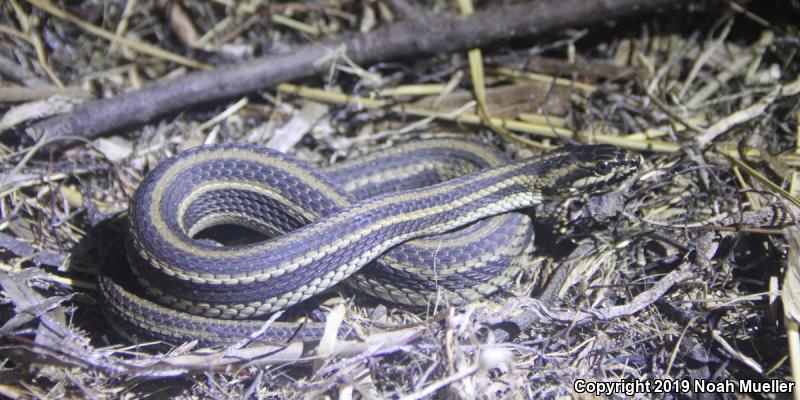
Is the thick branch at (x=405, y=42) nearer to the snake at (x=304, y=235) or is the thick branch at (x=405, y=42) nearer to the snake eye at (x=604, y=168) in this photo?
the snake at (x=304, y=235)

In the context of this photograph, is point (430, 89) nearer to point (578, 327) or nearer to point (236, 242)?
point (236, 242)

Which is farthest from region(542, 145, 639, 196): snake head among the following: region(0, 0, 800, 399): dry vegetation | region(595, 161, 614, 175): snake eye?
region(0, 0, 800, 399): dry vegetation

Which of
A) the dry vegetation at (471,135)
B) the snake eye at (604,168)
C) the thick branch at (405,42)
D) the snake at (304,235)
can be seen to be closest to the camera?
the dry vegetation at (471,135)

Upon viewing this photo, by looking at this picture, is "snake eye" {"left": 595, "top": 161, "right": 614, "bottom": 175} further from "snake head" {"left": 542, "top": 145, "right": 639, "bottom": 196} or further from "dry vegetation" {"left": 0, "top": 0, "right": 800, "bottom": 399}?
"dry vegetation" {"left": 0, "top": 0, "right": 800, "bottom": 399}

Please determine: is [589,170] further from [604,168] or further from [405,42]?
[405,42]

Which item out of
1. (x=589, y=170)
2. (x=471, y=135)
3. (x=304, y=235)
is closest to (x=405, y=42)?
(x=471, y=135)

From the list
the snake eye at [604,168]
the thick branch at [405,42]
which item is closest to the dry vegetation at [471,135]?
the thick branch at [405,42]

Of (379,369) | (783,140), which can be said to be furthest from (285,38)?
(783,140)
